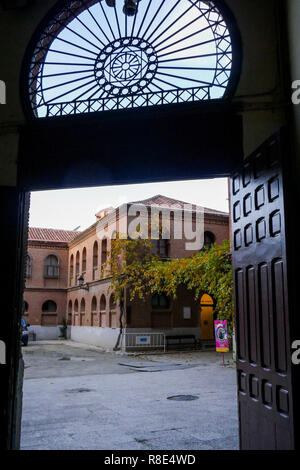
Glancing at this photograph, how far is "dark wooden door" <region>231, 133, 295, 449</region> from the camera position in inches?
133

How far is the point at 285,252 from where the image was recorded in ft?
11.1

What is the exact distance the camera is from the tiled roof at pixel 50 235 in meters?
33.5

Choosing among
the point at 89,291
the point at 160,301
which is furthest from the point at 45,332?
the point at 160,301

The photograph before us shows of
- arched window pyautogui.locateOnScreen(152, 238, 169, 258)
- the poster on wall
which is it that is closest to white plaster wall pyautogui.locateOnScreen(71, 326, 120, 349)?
arched window pyautogui.locateOnScreen(152, 238, 169, 258)

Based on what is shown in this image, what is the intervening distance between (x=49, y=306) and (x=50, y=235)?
230 inches

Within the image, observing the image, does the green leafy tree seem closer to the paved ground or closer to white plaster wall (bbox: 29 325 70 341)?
the paved ground

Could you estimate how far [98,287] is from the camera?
25.1m

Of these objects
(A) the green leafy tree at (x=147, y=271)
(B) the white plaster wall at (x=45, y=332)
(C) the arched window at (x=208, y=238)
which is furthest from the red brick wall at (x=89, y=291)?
(A) the green leafy tree at (x=147, y=271)

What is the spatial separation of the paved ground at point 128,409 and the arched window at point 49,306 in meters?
18.7

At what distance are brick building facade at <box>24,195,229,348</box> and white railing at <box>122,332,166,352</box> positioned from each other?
1.02 feet

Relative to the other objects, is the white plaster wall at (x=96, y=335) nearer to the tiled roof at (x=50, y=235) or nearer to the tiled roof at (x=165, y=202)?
the tiled roof at (x=165, y=202)

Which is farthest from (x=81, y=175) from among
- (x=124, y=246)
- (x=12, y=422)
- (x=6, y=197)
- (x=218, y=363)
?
(x=124, y=246)

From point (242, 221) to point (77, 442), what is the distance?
11.5ft

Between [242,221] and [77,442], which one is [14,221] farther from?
[77,442]
